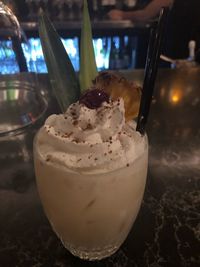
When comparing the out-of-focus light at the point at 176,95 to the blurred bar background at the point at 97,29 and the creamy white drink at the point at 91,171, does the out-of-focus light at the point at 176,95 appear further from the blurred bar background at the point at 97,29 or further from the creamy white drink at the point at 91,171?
the blurred bar background at the point at 97,29

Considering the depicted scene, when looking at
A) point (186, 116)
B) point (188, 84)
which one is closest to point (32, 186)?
point (186, 116)

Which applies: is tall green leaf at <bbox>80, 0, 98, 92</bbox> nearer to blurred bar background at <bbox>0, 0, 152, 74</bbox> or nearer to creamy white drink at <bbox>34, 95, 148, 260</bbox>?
creamy white drink at <bbox>34, 95, 148, 260</bbox>

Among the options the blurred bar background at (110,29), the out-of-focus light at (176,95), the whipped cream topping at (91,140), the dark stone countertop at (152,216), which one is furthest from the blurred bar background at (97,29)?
the whipped cream topping at (91,140)

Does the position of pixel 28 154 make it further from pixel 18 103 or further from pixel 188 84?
pixel 188 84

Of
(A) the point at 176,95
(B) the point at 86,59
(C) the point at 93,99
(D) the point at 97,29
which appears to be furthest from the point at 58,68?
(D) the point at 97,29

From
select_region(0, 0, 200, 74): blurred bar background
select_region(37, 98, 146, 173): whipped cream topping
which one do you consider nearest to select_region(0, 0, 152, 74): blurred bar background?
select_region(0, 0, 200, 74): blurred bar background

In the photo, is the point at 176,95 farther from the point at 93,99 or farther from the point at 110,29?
the point at 110,29
